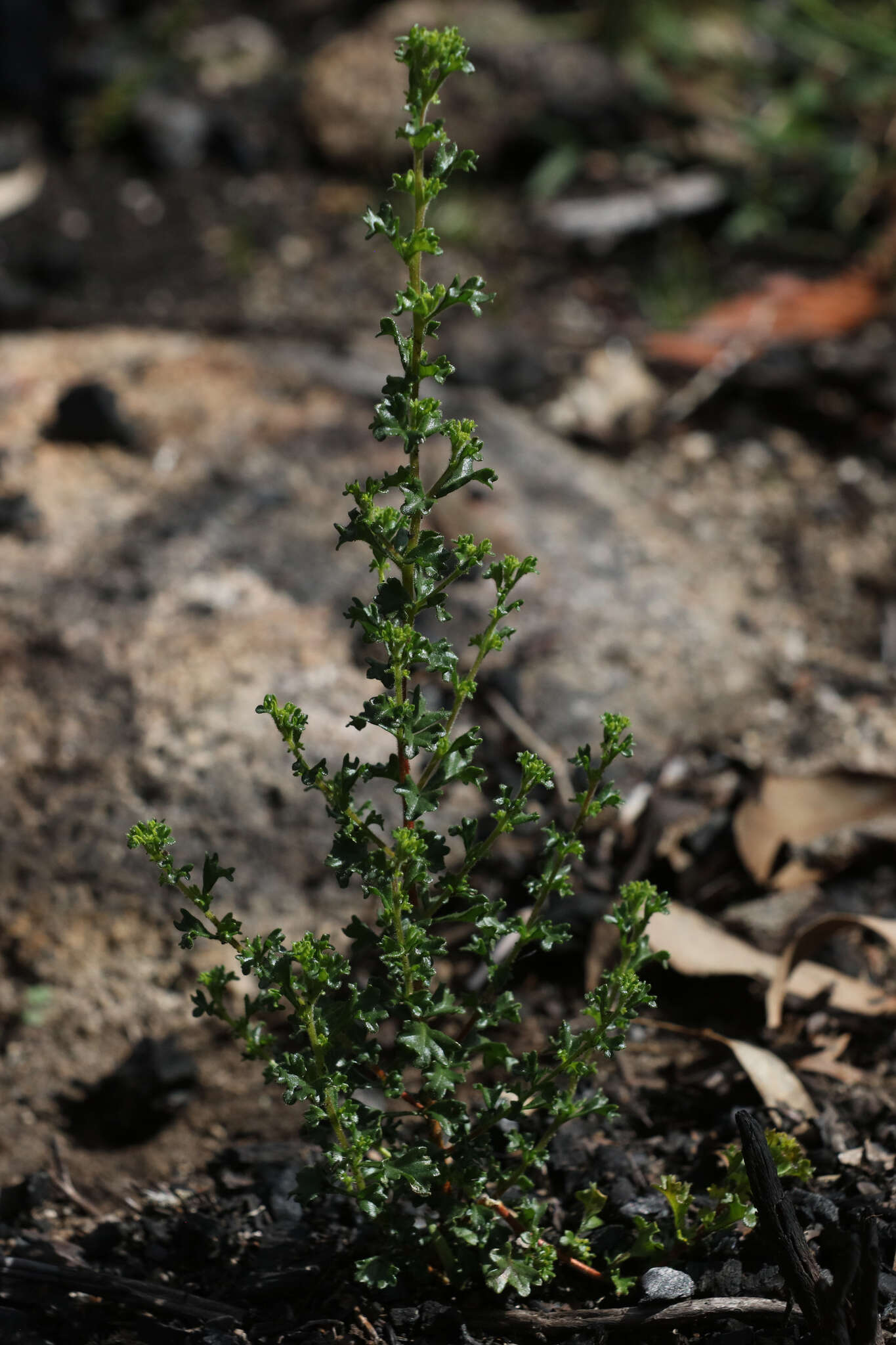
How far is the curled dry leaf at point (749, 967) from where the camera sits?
7.34 feet

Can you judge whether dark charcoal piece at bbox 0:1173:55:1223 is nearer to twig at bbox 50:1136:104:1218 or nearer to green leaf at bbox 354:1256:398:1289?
twig at bbox 50:1136:104:1218

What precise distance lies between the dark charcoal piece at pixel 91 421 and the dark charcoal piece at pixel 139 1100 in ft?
5.95

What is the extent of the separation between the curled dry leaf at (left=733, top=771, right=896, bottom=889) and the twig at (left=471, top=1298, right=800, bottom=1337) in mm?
1070

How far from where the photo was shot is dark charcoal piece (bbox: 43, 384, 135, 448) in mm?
3461

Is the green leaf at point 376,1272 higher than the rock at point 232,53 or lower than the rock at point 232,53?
lower

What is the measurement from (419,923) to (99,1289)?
2.49 feet

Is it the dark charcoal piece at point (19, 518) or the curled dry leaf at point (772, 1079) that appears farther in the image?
the dark charcoal piece at point (19, 518)

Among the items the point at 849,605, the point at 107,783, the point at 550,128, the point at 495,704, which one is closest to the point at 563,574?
the point at 495,704

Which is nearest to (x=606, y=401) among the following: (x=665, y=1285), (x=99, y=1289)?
(x=665, y=1285)

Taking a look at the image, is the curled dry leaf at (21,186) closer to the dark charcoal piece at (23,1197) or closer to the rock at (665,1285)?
the dark charcoal piece at (23,1197)

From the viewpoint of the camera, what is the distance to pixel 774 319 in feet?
15.1

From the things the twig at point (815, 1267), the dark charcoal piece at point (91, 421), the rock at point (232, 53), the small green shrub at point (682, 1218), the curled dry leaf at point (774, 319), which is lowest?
the twig at point (815, 1267)

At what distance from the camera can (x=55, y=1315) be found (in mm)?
1769

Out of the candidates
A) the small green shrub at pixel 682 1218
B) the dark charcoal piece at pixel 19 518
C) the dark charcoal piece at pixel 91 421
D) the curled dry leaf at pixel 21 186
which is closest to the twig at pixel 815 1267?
the small green shrub at pixel 682 1218
